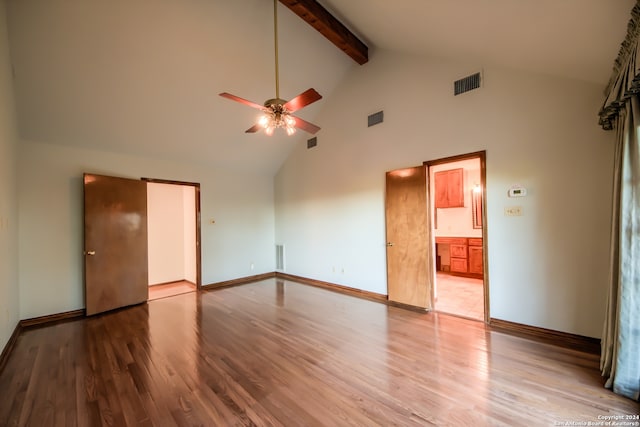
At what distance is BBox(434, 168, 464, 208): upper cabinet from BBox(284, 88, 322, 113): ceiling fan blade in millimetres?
4987

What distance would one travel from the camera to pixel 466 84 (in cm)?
340

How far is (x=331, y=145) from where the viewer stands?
519 centimetres

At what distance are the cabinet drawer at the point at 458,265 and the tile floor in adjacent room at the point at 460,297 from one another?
0.19 m

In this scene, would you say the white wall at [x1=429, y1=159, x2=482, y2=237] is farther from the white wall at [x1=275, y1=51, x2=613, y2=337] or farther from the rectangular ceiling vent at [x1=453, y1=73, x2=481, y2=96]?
the rectangular ceiling vent at [x1=453, y1=73, x2=481, y2=96]

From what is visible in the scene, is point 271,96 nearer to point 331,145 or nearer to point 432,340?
point 331,145

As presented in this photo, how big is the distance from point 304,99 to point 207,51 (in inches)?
78.9

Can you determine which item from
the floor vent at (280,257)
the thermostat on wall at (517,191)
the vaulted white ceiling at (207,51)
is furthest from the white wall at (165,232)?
the thermostat on wall at (517,191)

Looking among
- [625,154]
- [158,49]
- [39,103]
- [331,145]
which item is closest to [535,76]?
[625,154]

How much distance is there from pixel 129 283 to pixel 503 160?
234 inches

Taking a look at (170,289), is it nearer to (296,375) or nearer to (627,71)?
(296,375)

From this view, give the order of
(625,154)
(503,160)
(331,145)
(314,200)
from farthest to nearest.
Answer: (314,200) < (331,145) < (503,160) < (625,154)

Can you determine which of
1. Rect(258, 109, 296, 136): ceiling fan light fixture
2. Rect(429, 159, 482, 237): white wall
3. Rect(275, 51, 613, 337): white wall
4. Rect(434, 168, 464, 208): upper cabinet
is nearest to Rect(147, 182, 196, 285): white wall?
Rect(258, 109, 296, 136): ceiling fan light fixture

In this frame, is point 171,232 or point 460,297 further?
point 171,232

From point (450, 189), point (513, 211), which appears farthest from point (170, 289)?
point (450, 189)
